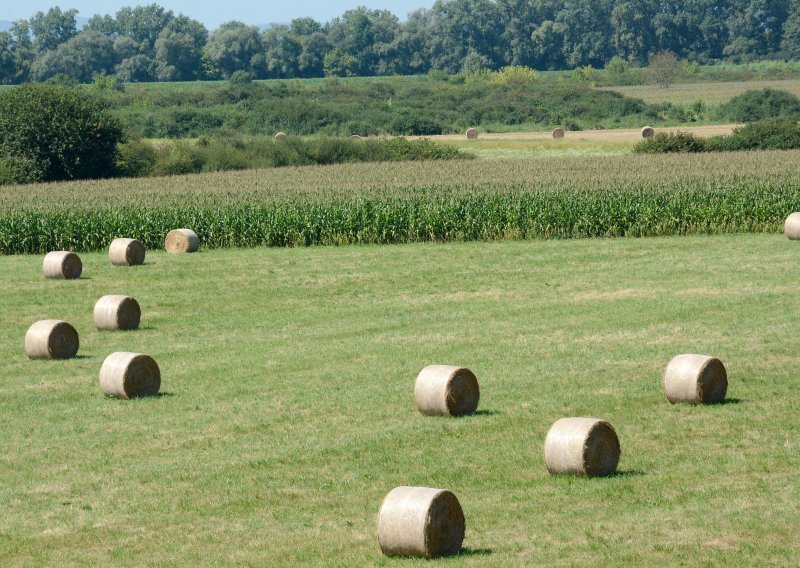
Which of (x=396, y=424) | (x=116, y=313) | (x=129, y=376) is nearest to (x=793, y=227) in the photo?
(x=116, y=313)

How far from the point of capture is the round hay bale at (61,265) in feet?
114

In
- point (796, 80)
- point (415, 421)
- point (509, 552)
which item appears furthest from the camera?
point (796, 80)

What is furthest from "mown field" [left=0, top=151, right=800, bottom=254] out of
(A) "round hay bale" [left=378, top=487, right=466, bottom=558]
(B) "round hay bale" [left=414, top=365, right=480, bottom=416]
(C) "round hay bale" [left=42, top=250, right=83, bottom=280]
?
(A) "round hay bale" [left=378, top=487, right=466, bottom=558]

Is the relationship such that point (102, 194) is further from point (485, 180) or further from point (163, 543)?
point (163, 543)

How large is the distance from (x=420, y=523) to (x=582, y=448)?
3058mm

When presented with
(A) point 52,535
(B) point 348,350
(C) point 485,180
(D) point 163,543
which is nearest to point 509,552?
(D) point 163,543

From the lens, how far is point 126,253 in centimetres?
3684

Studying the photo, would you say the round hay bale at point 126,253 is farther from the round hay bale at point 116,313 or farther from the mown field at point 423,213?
the round hay bale at point 116,313

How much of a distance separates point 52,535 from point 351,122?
8695 centimetres

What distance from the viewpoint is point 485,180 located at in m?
54.8

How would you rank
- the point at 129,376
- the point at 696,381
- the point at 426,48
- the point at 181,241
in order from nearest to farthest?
the point at 696,381 → the point at 129,376 → the point at 181,241 → the point at 426,48

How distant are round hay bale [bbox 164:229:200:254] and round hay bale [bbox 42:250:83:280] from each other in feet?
16.8

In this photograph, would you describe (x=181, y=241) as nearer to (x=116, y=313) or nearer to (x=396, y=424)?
(x=116, y=313)

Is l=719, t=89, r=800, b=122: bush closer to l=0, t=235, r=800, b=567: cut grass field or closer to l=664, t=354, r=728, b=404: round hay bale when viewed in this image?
l=0, t=235, r=800, b=567: cut grass field
